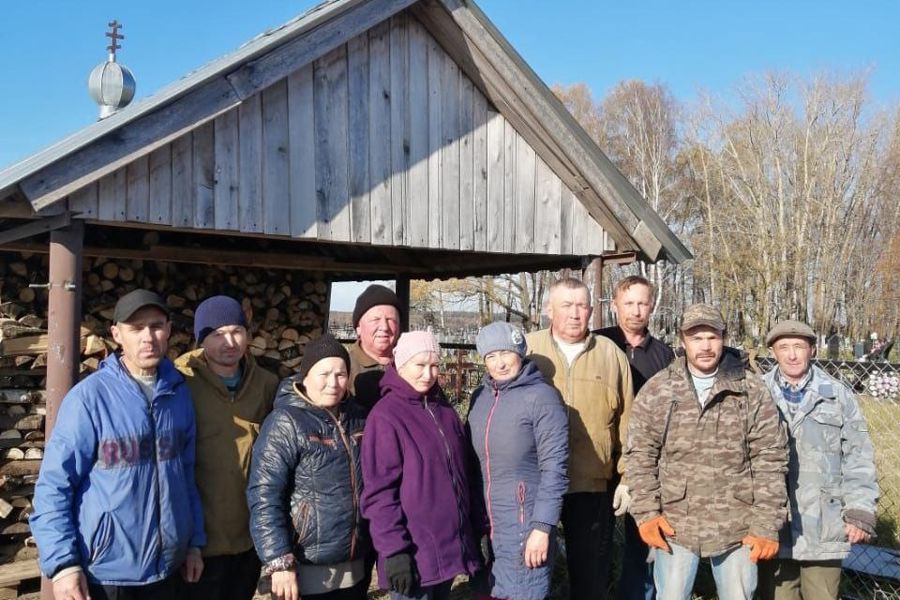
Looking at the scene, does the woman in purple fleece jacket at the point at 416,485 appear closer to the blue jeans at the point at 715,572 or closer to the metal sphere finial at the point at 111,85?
the blue jeans at the point at 715,572

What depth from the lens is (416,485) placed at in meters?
3.01

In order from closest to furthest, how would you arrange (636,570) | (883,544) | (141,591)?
(141,591) → (636,570) → (883,544)

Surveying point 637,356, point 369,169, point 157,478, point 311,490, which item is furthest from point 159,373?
point 637,356

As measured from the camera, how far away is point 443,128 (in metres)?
5.18

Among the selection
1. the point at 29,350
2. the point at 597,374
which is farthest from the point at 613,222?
the point at 29,350

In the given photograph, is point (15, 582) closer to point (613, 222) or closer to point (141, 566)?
point (141, 566)

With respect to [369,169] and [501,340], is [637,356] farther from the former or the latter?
[369,169]

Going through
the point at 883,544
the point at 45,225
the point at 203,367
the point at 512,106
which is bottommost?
the point at 883,544

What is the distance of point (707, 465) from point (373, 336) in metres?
1.67

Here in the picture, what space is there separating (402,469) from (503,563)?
682 mm

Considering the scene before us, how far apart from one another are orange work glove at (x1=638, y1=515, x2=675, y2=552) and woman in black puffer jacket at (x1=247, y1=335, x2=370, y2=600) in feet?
4.24

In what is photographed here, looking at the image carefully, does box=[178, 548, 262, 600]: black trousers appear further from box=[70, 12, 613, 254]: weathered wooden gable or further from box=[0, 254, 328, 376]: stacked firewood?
box=[0, 254, 328, 376]: stacked firewood

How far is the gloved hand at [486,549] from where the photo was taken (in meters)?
3.29

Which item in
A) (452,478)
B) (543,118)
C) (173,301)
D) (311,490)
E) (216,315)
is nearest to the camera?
(311,490)
